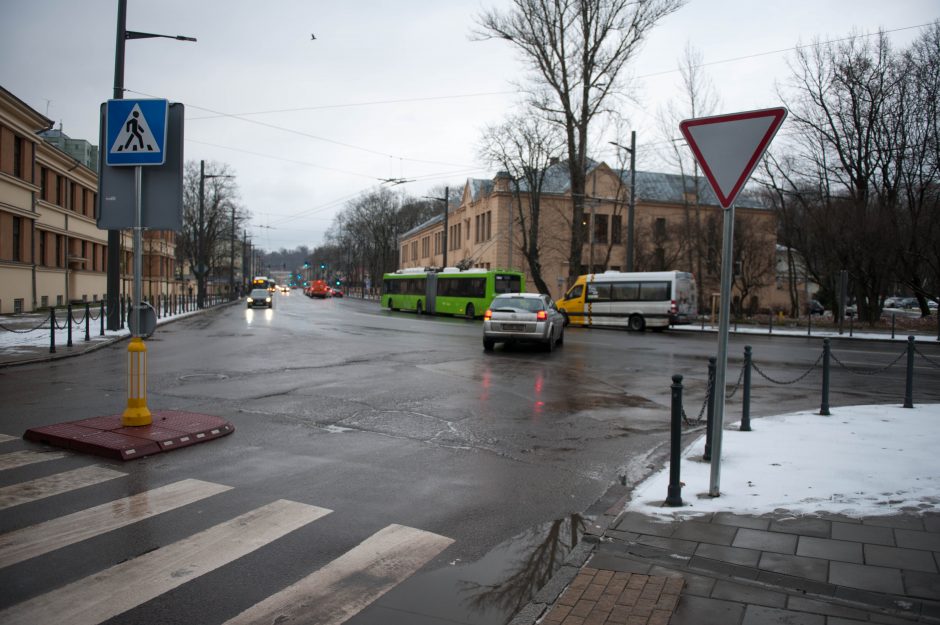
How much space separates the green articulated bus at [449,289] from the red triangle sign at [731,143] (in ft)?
98.0

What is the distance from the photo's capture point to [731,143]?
5086 mm

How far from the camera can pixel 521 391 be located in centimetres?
1121

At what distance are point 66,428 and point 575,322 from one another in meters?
28.6

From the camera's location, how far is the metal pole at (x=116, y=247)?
Answer: 65.2 feet

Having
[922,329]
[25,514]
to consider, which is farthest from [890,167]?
[25,514]

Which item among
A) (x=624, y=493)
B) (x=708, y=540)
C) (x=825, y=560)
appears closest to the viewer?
(x=825, y=560)

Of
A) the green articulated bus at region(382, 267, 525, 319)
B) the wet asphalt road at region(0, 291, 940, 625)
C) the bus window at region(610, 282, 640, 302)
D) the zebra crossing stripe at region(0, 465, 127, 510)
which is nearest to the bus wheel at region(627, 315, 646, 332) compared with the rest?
the bus window at region(610, 282, 640, 302)

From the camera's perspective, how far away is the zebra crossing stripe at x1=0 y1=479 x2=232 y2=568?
164 inches

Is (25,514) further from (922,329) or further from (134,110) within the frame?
(922,329)

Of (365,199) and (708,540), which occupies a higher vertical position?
(365,199)

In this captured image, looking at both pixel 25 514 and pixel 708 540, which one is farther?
pixel 25 514

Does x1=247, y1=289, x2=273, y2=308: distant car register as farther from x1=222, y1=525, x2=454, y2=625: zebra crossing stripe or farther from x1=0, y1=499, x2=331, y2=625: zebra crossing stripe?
x1=222, y1=525, x2=454, y2=625: zebra crossing stripe

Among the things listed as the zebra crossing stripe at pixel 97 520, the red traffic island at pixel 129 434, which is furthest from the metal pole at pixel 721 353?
the red traffic island at pixel 129 434

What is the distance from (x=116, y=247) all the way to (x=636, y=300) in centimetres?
2178
